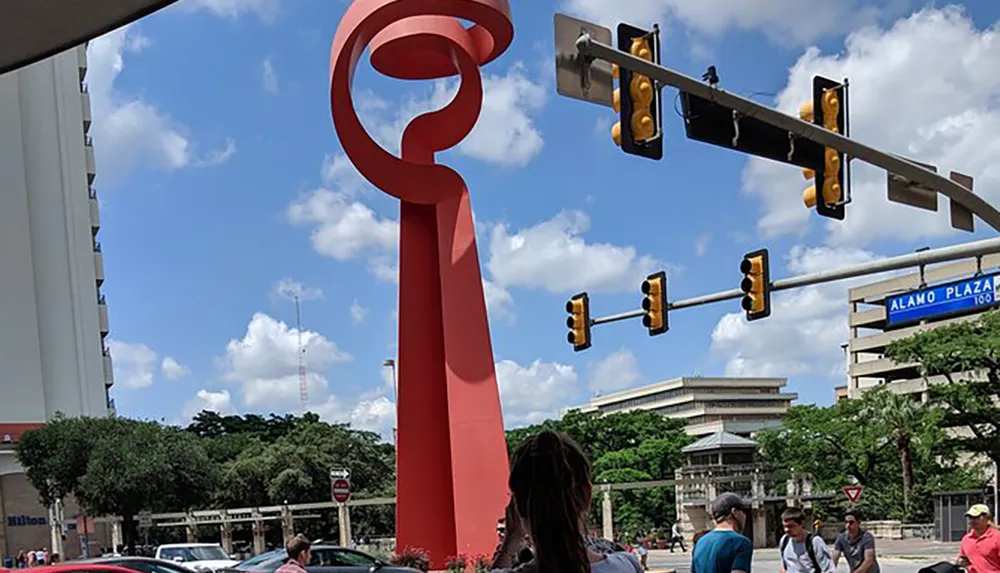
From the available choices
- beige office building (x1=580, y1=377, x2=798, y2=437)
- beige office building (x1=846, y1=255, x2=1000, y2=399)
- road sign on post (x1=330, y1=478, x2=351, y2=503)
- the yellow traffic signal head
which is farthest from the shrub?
beige office building (x1=580, y1=377, x2=798, y2=437)

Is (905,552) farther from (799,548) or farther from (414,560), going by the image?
(799,548)

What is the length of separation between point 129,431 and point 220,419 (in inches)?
1473

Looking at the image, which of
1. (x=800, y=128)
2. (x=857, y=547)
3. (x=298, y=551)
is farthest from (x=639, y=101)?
(x=857, y=547)

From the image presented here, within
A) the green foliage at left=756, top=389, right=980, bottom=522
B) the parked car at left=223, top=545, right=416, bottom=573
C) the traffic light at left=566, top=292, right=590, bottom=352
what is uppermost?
the traffic light at left=566, top=292, right=590, bottom=352

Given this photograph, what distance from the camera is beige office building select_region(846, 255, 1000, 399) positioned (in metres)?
76.2

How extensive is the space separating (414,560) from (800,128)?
557 inches

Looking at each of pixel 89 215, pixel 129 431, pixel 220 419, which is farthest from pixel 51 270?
pixel 220 419

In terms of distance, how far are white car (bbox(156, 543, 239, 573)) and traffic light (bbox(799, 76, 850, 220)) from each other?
2081 centimetres

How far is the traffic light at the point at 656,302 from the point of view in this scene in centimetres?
1416

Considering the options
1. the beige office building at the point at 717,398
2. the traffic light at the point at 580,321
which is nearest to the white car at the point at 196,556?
the traffic light at the point at 580,321

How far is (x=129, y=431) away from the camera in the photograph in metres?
46.5

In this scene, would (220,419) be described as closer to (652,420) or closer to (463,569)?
(652,420)

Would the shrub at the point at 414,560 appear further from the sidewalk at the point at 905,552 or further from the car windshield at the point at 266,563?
the sidewalk at the point at 905,552

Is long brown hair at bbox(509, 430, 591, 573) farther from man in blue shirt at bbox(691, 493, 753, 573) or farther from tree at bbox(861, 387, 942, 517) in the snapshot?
tree at bbox(861, 387, 942, 517)
